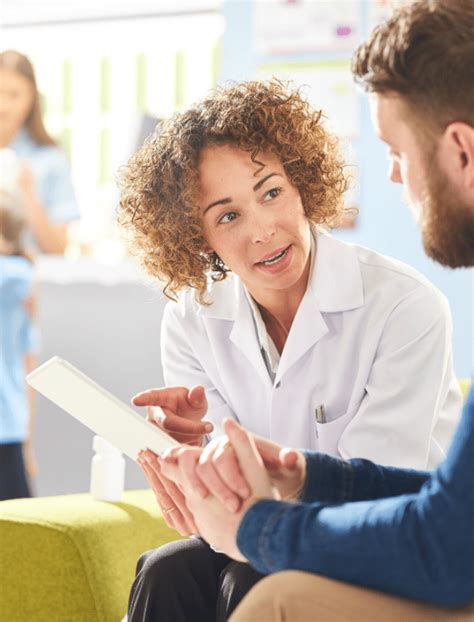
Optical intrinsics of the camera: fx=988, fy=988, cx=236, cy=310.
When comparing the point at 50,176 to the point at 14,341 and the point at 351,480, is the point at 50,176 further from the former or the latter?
the point at 351,480

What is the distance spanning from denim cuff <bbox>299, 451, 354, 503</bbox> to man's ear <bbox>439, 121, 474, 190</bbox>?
1.21ft

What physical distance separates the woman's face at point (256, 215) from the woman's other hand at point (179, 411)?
232mm

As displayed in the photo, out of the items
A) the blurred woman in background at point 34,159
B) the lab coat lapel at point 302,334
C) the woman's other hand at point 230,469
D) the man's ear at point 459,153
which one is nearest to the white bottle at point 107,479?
the lab coat lapel at point 302,334

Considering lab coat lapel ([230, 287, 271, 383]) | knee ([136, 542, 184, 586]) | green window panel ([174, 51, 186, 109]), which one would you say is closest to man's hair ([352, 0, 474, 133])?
lab coat lapel ([230, 287, 271, 383])

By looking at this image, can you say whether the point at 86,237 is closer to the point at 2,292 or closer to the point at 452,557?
the point at 2,292

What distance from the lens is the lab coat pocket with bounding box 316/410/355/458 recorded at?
1608 millimetres

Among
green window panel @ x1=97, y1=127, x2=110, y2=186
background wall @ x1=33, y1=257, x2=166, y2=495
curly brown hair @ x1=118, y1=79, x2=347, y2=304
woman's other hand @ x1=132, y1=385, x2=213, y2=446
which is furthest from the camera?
green window panel @ x1=97, y1=127, x2=110, y2=186

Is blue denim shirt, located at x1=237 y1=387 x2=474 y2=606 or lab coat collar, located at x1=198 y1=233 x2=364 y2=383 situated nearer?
blue denim shirt, located at x1=237 y1=387 x2=474 y2=606

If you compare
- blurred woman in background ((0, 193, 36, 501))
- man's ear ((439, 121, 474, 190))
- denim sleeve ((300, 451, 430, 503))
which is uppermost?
man's ear ((439, 121, 474, 190))

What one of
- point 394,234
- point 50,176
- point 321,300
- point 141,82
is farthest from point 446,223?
point 141,82

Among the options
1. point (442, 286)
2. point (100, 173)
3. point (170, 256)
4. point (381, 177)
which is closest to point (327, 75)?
point (381, 177)

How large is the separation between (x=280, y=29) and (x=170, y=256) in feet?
6.79

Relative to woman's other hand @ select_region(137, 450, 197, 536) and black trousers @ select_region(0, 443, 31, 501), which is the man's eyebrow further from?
black trousers @ select_region(0, 443, 31, 501)

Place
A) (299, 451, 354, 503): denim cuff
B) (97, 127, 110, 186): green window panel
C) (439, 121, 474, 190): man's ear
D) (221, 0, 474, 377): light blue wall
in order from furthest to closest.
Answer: (97, 127, 110, 186): green window panel, (221, 0, 474, 377): light blue wall, (299, 451, 354, 503): denim cuff, (439, 121, 474, 190): man's ear
